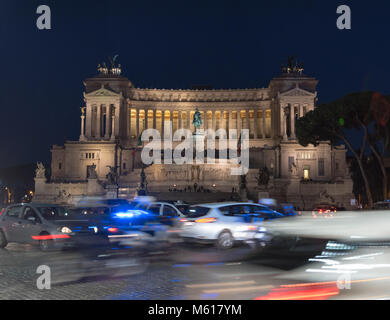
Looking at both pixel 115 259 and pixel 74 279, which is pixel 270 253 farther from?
pixel 74 279

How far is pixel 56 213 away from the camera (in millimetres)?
17500

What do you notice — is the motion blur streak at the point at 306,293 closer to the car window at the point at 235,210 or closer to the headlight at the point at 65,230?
the car window at the point at 235,210

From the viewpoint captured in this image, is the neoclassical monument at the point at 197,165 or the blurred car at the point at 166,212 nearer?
the blurred car at the point at 166,212

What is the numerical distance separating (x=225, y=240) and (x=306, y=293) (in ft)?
29.0

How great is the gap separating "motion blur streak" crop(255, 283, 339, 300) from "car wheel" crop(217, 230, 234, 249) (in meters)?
7.39

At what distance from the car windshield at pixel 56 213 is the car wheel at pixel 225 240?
5576 mm

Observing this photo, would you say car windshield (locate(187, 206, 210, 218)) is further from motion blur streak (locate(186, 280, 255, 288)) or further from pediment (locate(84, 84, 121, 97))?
pediment (locate(84, 84, 121, 97))

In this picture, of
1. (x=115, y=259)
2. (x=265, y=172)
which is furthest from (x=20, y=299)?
(x=265, y=172)

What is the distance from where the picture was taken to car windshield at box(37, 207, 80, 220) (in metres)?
16.9

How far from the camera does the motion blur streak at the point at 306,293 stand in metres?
7.47

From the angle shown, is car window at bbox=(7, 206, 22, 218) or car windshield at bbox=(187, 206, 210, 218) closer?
car windshield at bbox=(187, 206, 210, 218)

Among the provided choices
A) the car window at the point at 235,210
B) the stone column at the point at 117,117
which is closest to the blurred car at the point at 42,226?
the car window at the point at 235,210

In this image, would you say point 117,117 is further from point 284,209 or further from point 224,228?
point 224,228

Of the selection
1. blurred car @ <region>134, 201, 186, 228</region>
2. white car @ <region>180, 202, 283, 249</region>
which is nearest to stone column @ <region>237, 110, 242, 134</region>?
blurred car @ <region>134, 201, 186, 228</region>
